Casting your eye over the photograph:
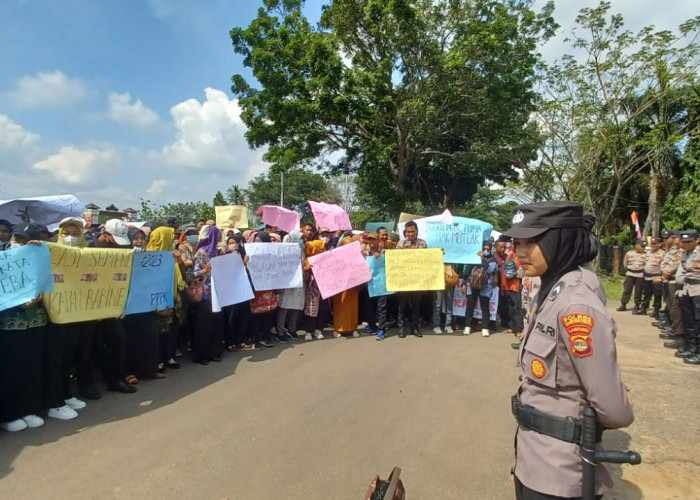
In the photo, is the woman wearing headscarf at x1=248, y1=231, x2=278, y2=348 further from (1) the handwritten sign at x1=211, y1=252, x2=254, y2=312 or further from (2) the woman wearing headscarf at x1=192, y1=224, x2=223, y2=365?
(2) the woman wearing headscarf at x1=192, y1=224, x2=223, y2=365

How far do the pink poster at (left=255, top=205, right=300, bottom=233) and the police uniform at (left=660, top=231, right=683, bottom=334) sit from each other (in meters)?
6.78

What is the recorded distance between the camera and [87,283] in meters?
4.42

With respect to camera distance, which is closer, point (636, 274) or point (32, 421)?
point (32, 421)

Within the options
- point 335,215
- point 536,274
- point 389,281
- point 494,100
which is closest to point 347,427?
point 536,274

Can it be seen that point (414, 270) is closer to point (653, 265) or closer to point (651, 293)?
point (653, 265)

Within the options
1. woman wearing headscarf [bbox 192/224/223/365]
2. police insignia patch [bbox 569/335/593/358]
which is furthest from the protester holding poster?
police insignia patch [bbox 569/335/593/358]

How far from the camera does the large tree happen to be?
1723cm

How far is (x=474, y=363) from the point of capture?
6.05m

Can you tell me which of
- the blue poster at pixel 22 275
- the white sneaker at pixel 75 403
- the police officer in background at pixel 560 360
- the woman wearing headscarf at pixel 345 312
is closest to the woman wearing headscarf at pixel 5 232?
the blue poster at pixel 22 275

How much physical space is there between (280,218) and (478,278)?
409cm

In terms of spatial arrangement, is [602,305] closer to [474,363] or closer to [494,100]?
[474,363]

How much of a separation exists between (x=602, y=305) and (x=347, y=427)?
2.82 meters

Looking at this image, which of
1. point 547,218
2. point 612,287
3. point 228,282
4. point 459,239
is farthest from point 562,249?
point 612,287

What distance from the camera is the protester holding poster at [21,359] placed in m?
3.85
